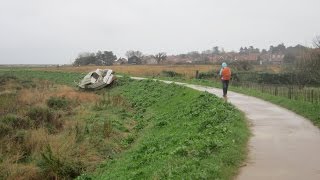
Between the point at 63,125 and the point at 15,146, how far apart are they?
4.58 m

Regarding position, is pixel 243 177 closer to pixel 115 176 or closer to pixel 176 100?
pixel 115 176

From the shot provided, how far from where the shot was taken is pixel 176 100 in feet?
78.4

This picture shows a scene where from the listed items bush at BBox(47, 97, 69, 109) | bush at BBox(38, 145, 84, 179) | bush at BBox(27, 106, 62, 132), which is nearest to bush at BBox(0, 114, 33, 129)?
bush at BBox(27, 106, 62, 132)

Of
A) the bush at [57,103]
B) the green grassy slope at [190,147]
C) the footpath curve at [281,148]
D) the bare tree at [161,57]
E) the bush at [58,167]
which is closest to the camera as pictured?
the footpath curve at [281,148]

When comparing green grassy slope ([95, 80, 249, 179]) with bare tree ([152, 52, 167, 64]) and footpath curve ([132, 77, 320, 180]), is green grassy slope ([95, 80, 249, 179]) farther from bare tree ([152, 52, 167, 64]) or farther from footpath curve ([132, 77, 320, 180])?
bare tree ([152, 52, 167, 64])

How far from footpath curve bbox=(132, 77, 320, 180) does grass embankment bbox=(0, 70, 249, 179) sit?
1.16 ft

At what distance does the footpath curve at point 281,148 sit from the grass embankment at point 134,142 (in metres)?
0.36

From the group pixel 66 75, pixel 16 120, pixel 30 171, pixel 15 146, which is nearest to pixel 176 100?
pixel 16 120

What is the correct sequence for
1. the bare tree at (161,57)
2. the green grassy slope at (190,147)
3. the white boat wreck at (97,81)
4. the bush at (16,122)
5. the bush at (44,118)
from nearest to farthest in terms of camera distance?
the green grassy slope at (190,147) < the bush at (16,122) < the bush at (44,118) < the white boat wreck at (97,81) < the bare tree at (161,57)

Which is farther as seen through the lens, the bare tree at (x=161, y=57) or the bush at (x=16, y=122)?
the bare tree at (x=161, y=57)

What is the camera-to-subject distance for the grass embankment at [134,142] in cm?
1006

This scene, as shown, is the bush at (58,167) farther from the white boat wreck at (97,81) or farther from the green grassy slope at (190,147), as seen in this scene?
the white boat wreck at (97,81)

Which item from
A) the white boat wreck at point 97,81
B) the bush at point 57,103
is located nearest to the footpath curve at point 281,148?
the bush at point 57,103

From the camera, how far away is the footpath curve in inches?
347
